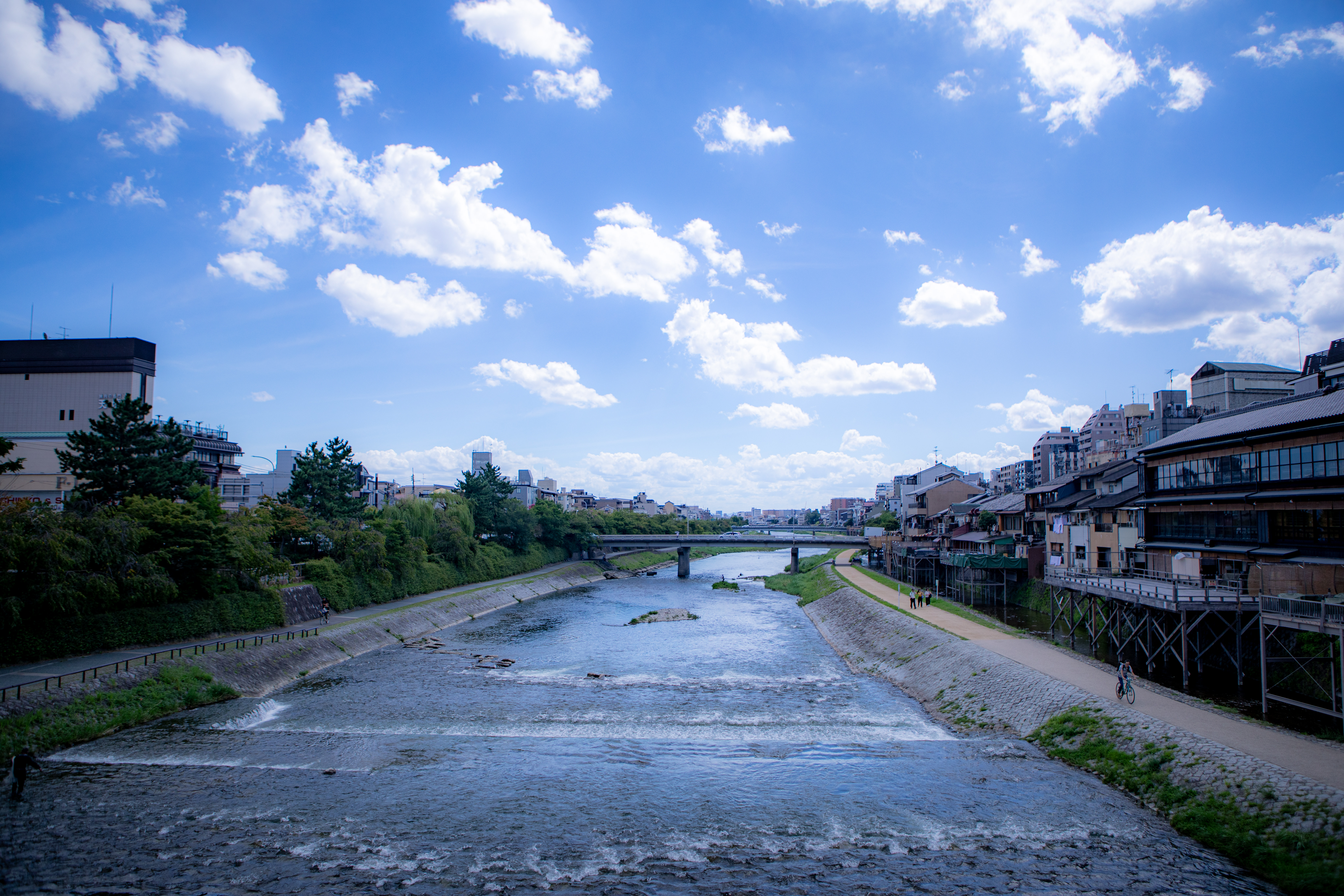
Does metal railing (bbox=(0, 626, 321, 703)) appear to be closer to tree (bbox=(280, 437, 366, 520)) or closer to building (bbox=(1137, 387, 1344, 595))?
tree (bbox=(280, 437, 366, 520))

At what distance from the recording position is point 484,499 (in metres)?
78.1

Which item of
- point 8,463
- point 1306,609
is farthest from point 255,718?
point 1306,609

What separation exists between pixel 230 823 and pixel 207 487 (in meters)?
30.1

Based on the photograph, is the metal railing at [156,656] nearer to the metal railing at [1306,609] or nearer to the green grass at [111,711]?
the green grass at [111,711]

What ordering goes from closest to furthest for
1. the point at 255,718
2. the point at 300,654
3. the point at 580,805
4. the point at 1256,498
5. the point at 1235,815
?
1. the point at 1235,815
2. the point at 580,805
3. the point at 255,718
4. the point at 1256,498
5. the point at 300,654

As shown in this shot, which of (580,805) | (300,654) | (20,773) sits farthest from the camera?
(300,654)

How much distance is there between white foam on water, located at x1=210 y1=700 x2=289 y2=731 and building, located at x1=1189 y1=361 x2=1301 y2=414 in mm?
66469

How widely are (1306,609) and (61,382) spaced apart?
75285 millimetres

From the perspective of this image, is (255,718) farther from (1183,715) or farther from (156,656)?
(1183,715)

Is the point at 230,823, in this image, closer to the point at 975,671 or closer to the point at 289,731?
the point at 289,731

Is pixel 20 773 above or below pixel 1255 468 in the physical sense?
below

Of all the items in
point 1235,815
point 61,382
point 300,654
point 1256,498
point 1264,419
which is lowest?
point 300,654

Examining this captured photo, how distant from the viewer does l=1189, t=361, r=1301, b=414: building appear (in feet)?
179

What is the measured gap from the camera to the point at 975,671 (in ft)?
89.3
